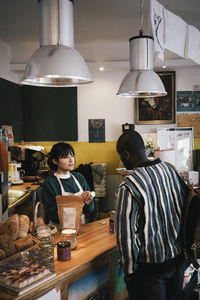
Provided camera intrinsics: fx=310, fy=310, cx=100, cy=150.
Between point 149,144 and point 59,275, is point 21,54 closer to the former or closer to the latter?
point 149,144

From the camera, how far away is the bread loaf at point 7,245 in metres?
1.89

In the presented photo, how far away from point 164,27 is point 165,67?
2.84 metres

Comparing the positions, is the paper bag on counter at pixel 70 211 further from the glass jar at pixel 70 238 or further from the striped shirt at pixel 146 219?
the striped shirt at pixel 146 219

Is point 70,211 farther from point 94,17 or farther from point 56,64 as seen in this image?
point 94,17

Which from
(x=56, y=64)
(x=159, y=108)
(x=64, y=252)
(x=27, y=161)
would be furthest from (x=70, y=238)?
(x=159, y=108)

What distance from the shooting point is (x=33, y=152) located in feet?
18.6

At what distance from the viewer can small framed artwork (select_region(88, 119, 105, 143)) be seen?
6188 mm

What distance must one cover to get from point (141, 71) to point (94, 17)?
2252mm

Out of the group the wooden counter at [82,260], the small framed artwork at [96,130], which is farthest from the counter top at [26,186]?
the wooden counter at [82,260]

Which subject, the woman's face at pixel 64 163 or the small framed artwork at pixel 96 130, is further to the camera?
the small framed artwork at pixel 96 130

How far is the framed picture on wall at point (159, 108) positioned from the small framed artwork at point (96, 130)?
2.29ft

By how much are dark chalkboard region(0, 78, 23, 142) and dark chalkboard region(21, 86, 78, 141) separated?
0.18 metres

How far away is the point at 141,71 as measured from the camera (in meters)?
2.54

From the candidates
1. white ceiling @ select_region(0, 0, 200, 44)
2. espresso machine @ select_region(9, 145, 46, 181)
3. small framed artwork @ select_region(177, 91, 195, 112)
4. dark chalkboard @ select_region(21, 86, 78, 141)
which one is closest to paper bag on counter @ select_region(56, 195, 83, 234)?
white ceiling @ select_region(0, 0, 200, 44)
